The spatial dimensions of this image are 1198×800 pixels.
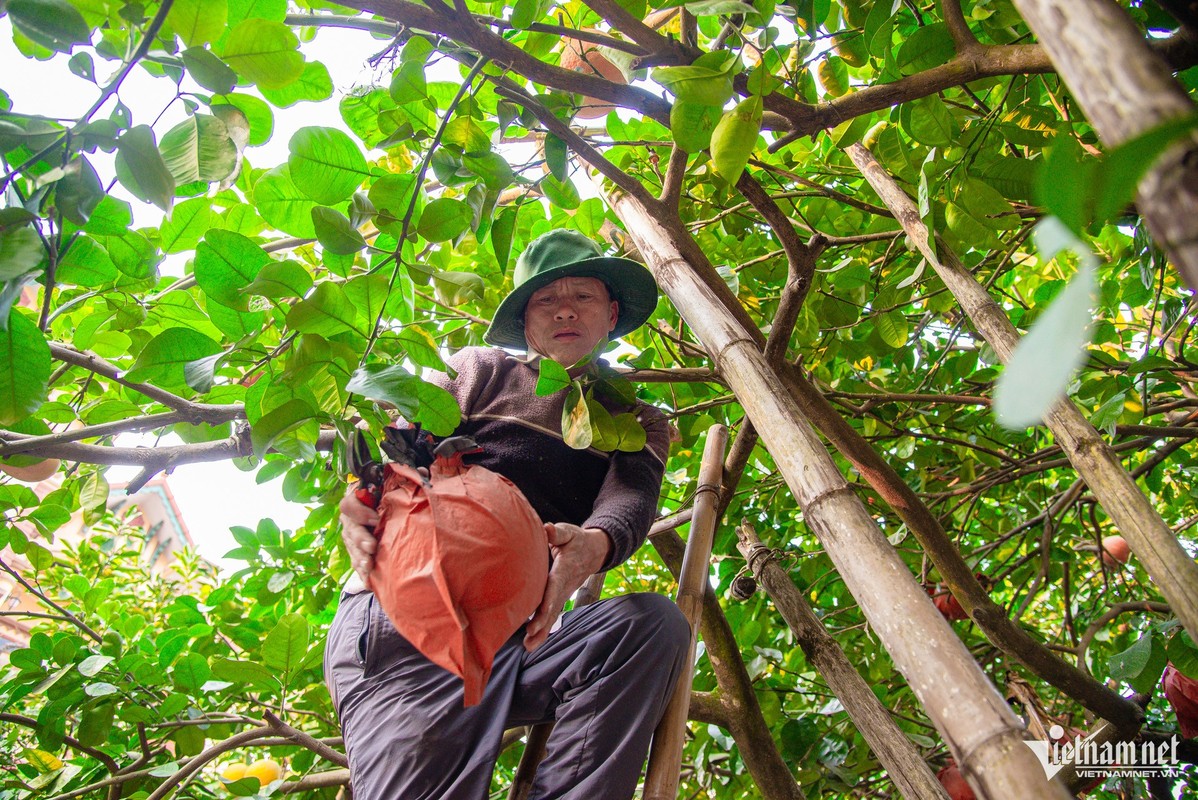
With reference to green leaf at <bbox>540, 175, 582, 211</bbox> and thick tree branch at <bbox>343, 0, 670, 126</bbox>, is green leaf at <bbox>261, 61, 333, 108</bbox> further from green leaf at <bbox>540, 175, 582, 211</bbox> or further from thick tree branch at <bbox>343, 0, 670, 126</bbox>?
→ green leaf at <bbox>540, 175, 582, 211</bbox>

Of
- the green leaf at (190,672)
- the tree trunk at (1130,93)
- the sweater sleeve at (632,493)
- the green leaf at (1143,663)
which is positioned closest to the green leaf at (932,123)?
the sweater sleeve at (632,493)

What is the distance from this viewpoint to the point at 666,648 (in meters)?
1.21

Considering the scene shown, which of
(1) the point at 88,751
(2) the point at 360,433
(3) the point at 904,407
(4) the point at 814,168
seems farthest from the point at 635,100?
(1) the point at 88,751

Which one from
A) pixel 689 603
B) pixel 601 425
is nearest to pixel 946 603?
pixel 689 603

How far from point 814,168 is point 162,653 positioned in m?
1.87

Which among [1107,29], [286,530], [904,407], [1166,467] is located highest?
[286,530]

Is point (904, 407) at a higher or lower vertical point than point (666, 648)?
higher

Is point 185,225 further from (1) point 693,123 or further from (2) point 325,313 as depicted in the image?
(1) point 693,123

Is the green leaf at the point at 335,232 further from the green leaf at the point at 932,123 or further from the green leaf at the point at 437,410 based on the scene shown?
A: the green leaf at the point at 932,123

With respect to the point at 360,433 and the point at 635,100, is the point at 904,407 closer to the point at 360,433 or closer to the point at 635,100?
the point at 635,100

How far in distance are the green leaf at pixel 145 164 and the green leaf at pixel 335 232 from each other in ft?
0.60

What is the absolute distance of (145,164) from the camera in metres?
0.79

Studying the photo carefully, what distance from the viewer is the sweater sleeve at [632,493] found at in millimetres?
1261

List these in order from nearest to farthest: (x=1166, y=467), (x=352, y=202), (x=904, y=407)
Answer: (x=352, y=202) < (x=904, y=407) < (x=1166, y=467)
